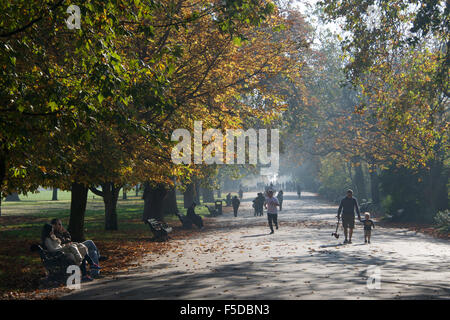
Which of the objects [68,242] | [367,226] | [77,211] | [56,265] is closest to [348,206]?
[367,226]

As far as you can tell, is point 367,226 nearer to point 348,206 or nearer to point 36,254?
point 348,206

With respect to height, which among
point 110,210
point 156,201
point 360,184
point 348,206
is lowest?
point 110,210

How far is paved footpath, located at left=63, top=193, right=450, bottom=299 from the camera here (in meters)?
8.84

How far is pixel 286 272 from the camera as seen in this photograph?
11094 mm

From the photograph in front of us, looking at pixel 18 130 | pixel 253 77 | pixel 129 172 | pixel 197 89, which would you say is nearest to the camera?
pixel 18 130

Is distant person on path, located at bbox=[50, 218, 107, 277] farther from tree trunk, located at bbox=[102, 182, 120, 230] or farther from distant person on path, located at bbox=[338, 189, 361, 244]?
tree trunk, located at bbox=[102, 182, 120, 230]

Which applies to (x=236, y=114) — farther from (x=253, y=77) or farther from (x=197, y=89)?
(x=197, y=89)

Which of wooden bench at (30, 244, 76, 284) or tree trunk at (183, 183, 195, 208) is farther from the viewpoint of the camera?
tree trunk at (183, 183, 195, 208)

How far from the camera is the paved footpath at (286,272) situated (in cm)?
884

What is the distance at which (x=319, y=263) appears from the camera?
41.4ft

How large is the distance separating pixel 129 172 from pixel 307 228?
11581 millimetres

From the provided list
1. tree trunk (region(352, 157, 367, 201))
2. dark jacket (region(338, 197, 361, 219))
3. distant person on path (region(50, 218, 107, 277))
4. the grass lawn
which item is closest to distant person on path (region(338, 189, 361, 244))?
dark jacket (region(338, 197, 361, 219))

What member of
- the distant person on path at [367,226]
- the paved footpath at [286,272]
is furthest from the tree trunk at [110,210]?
the distant person on path at [367,226]
